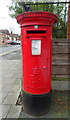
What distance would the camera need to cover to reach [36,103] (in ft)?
7.50

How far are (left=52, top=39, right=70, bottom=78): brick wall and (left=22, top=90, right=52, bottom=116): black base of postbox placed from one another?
4.69 feet

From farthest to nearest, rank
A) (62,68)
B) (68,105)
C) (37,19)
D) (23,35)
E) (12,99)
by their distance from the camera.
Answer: (62,68) → (12,99) → (68,105) → (23,35) → (37,19)

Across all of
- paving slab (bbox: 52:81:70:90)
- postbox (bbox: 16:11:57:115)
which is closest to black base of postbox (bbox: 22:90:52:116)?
postbox (bbox: 16:11:57:115)

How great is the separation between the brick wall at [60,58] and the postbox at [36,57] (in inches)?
53.6

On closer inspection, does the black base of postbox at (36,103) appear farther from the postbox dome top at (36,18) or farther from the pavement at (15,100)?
the postbox dome top at (36,18)

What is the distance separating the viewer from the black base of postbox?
89.9 inches

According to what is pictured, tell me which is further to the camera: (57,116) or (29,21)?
(57,116)

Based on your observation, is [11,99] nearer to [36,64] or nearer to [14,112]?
[14,112]

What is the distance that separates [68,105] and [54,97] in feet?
1.45

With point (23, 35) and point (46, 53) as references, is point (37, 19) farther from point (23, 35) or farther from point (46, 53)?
point (46, 53)

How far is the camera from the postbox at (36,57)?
2.01 metres

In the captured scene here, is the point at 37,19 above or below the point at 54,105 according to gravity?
above

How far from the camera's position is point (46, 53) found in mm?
2160

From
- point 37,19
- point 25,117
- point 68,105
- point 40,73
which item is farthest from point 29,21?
point 68,105
